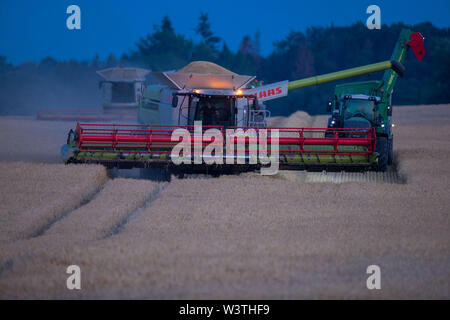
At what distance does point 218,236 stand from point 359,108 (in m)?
10.9

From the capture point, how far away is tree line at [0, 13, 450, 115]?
66.1m

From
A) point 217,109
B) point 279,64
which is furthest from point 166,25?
point 217,109

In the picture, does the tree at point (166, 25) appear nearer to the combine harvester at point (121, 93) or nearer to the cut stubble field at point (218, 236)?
A: the combine harvester at point (121, 93)

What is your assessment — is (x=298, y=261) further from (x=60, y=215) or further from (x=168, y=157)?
(x=168, y=157)

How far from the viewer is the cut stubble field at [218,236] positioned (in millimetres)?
6395

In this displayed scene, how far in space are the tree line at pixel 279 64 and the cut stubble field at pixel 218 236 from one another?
5073 cm

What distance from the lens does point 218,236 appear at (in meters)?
8.54

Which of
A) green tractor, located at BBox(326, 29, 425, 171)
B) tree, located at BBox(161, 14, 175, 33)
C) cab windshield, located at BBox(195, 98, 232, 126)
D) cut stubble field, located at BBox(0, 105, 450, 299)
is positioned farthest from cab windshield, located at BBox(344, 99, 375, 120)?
tree, located at BBox(161, 14, 175, 33)

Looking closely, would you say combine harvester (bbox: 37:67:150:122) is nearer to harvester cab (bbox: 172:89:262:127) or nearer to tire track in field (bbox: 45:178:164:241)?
harvester cab (bbox: 172:89:262:127)

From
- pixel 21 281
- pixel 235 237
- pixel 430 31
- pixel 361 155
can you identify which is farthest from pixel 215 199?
pixel 430 31

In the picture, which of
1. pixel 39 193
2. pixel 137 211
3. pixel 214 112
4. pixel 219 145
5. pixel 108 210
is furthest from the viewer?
pixel 214 112

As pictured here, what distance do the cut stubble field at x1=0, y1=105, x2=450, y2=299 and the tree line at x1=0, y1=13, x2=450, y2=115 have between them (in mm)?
50733

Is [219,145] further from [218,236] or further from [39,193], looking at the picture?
[218,236]
